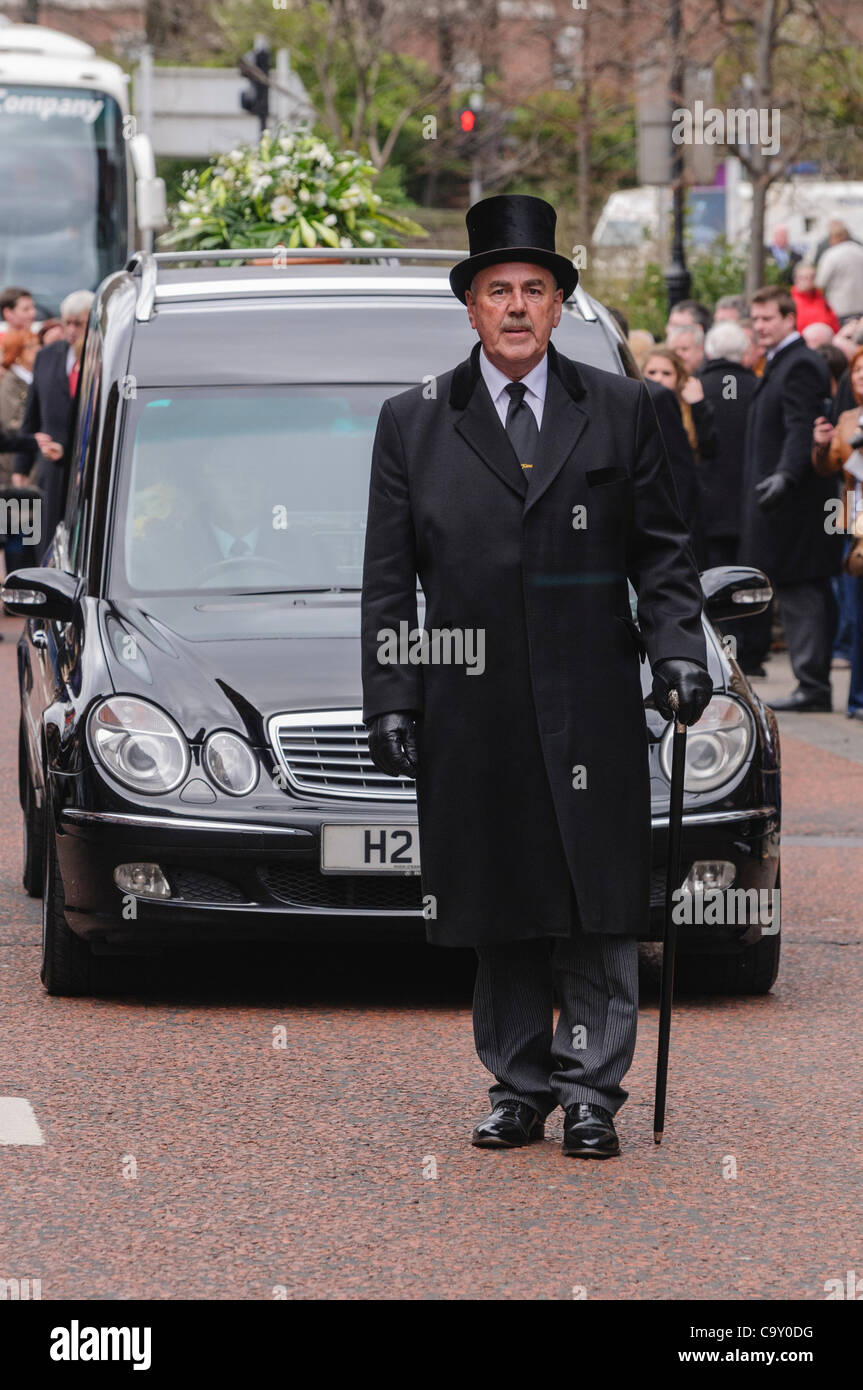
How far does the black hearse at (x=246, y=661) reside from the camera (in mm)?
6520

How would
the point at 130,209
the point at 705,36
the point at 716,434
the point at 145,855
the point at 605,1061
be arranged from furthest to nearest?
1. the point at 130,209
2. the point at 705,36
3. the point at 716,434
4. the point at 145,855
5. the point at 605,1061

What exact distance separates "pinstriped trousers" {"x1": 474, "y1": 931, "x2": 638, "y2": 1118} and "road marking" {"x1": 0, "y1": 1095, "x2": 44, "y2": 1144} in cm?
98

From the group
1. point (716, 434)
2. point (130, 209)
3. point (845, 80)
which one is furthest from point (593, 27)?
point (716, 434)

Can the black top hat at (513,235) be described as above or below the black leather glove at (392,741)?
above

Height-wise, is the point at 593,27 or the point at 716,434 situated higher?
the point at 593,27

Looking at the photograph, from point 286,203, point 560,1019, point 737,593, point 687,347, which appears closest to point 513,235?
point 560,1019

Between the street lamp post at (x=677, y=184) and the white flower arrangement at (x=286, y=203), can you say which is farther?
the street lamp post at (x=677, y=184)

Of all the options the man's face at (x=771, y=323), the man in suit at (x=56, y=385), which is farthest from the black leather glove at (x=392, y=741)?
the man in suit at (x=56, y=385)

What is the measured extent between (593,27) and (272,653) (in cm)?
2045

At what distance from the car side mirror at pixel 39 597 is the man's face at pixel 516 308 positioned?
7.28 ft
